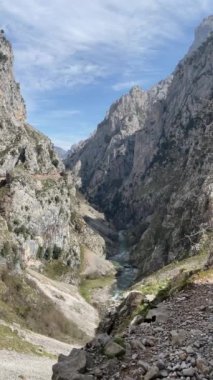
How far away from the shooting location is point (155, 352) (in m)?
19.8

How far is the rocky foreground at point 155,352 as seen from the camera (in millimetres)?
17578

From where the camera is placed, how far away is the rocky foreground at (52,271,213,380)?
17578 millimetres

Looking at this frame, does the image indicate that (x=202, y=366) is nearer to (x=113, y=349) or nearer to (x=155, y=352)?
(x=155, y=352)

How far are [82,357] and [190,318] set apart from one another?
5.85 m

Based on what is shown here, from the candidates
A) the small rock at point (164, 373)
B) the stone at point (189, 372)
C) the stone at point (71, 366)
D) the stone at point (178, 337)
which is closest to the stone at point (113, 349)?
the stone at point (71, 366)

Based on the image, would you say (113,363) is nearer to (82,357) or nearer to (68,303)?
(82,357)

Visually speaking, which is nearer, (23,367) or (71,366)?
→ (71,366)

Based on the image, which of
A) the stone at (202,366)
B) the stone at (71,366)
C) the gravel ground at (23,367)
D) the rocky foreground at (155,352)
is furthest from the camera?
the gravel ground at (23,367)

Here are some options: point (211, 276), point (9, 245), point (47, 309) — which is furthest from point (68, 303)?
point (211, 276)

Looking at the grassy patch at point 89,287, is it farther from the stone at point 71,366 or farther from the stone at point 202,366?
the stone at point 202,366

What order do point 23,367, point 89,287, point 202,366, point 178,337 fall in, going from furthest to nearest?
point 89,287, point 23,367, point 178,337, point 202,366

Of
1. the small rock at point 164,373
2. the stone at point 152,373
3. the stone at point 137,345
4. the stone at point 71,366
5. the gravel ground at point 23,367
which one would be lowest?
the gravel ground at point 23,367

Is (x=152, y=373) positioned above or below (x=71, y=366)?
above

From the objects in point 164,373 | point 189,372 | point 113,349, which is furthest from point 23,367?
point 189,372
